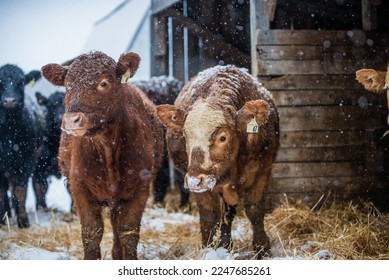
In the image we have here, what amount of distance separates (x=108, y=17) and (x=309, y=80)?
58.4 inches

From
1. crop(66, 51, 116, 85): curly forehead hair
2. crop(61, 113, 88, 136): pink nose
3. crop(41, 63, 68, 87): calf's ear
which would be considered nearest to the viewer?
crop(61, 113, 88, 136): pink nose

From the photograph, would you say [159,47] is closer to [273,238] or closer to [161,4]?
[161,4]

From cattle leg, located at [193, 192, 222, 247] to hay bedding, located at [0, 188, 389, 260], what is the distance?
0.10m

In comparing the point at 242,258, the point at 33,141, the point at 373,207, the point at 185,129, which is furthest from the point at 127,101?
the point at 373,207

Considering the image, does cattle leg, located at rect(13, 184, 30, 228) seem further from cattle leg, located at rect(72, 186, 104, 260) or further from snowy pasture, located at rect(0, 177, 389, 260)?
cattle leg, located at rect(72, 186, 104, 260)

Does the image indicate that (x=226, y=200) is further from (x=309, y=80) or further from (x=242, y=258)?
(x=309, y=80)

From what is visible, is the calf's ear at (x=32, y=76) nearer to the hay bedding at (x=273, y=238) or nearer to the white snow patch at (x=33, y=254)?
the hay bedding at (x=273, y=238)

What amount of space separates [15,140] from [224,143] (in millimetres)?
2039

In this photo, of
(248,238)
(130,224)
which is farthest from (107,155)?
(248,238)

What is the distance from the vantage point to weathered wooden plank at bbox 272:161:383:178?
14.2ft

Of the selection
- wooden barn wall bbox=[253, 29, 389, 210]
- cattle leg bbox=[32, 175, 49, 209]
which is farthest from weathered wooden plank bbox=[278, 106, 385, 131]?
Result: cattle leg bbox=[32, 175, 49, 209]

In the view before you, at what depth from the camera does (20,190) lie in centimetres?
479

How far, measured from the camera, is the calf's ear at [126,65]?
11.3 feet

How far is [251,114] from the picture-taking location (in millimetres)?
3502
